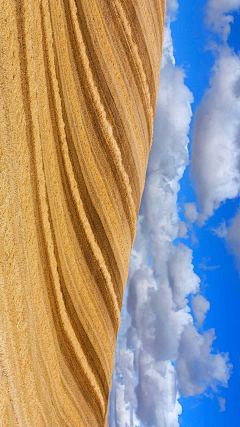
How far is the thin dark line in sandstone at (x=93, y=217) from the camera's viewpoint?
229 millimetres

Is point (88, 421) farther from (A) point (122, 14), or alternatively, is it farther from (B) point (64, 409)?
(A) point (122, 14)

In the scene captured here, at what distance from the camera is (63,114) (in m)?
0.22

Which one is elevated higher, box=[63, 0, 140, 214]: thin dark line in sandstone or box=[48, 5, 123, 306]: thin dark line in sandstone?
box=[63, 0, 140, 214]: thin dark line in sandstone

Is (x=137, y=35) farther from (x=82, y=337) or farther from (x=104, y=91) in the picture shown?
(x=82, y=337)

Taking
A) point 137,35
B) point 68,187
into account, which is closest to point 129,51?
point 137,35

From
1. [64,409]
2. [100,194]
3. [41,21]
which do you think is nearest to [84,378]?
[64,409]

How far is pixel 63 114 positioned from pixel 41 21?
51mm

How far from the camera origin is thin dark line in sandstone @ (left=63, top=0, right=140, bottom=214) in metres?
0.23

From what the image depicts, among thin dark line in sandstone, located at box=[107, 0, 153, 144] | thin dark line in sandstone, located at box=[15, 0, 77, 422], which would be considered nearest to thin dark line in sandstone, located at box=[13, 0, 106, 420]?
thin dark line in sandstone, located at box=[15, 0, 77, 422]

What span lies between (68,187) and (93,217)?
Result: 0.04 meters

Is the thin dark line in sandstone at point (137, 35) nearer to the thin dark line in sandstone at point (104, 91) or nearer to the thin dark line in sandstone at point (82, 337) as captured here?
the thin dark line in sandstone at point (104, 91)

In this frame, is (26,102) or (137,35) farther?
(137,35)

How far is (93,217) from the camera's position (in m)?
0.26

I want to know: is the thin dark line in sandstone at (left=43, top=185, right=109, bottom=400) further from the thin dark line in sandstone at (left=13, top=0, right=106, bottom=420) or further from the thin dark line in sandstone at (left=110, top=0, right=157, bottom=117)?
the thin dark line in sandstone at (left=110, top=0, right=157, bottom=117)
